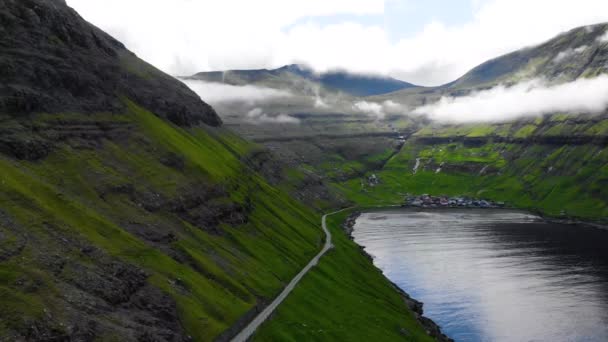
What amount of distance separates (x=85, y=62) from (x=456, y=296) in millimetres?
121269

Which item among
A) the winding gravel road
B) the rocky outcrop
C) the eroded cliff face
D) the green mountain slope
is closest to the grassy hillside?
the winding gravel road

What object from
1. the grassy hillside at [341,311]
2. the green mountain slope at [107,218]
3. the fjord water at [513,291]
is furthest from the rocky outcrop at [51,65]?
the fjord water at [513,291]

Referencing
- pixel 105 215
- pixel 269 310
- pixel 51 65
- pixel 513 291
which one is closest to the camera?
pixel 105 215

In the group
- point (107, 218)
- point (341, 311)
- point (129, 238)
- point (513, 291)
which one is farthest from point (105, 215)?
point (513, 291)

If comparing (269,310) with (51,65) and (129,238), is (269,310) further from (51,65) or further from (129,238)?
(51,65)

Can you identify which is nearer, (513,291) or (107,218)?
(107,218)

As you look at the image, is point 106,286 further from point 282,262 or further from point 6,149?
point 282,262

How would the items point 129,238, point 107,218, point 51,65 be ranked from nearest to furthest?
point 129,238, point 107,218, point 51,65

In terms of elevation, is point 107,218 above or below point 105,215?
below

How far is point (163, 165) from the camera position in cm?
12044

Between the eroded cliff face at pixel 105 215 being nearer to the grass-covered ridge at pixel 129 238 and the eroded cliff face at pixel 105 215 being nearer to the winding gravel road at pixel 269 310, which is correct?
the grass-covered ridge at pixel 129 238

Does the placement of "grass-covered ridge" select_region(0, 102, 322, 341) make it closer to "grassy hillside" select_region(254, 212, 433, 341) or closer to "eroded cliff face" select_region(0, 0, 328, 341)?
"eroded cliff face" select_region(0, 0, 328, 341)

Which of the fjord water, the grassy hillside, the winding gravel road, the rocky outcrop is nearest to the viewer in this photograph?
the winding gravel road

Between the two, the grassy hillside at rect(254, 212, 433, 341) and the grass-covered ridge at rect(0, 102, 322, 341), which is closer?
the grass-covered ridge at rect(0, 102, 322, 341)
